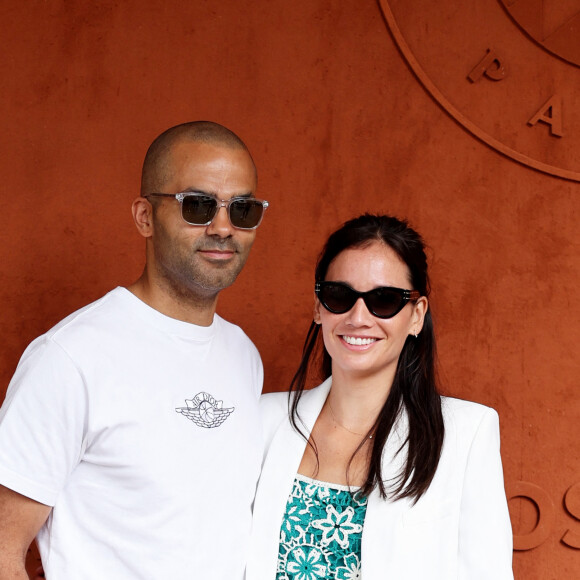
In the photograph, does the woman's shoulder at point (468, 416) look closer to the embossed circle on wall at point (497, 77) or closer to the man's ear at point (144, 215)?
the man's ear at point (144, 215)

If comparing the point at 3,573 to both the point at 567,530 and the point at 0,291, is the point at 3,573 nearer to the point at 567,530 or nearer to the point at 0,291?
the point at 0,291

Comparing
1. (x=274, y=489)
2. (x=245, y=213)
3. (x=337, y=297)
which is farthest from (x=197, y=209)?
(x=274, y=489)

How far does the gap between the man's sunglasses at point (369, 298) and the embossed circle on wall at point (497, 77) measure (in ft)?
3.79

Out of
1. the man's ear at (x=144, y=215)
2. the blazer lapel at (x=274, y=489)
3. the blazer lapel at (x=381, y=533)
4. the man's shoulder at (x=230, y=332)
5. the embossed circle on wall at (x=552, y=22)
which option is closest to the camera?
the blazer lapel at (x=381, y=533)

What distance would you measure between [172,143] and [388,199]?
3.89 feet

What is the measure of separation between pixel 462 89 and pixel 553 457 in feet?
5.06

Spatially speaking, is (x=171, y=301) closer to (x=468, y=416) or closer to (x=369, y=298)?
(x=369, y=298)

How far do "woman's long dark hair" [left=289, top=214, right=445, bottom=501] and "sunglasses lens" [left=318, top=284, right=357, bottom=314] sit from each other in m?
0.13

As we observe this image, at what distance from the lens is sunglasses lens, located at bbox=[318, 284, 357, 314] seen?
2.30 metres

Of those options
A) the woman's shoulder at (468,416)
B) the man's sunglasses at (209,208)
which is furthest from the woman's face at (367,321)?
the man's sunglasses at (209,208)

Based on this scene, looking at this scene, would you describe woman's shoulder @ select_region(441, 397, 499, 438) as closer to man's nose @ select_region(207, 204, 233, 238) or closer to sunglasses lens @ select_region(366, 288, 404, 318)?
sunglasses lens @ select_region(366, 288, 404, 318)

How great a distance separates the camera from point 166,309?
2.25 metres

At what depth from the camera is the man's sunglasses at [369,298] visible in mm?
2285

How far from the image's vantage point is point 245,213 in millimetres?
2234
